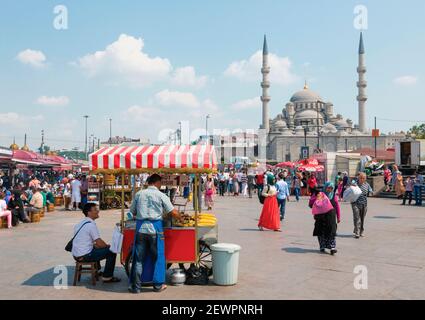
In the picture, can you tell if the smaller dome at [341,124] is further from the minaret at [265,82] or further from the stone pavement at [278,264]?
the stone pavement at [278,264]

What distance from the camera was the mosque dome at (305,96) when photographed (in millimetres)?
113688

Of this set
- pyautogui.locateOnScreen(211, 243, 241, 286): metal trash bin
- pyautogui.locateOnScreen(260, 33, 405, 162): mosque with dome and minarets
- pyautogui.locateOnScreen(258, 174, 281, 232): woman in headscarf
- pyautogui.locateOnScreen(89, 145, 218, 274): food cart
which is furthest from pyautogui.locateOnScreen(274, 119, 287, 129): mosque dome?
pyautogui.locateOnScreen(211, 243, 241, 286): metal trash bin

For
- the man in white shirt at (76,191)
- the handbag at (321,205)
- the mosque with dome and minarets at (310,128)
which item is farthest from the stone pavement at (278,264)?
the mosque with dome and minarets at (310,128)

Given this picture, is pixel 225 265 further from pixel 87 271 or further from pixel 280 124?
pixel 280 124

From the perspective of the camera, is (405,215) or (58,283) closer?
(58,283)

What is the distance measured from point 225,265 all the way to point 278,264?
1782 mm

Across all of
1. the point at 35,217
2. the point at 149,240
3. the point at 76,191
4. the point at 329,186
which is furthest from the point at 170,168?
the point at 76,191

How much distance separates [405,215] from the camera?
1584 cm

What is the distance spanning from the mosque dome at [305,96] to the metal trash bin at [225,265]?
111049 mm

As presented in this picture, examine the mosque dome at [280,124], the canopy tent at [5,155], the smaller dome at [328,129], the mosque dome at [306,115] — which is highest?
the mosque dome at [306,115]

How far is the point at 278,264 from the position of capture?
25.8 feet
